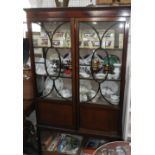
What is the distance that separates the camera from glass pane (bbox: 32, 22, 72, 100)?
170 centimetres

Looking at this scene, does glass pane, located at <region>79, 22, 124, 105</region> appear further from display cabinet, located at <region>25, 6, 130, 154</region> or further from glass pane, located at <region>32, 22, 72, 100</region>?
glass pane, located at <region>32, 22, 72, 100</region>

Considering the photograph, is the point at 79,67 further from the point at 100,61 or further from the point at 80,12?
the point at 80,12

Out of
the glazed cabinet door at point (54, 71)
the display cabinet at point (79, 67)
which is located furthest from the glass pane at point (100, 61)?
the glazed cabinet door at point (54, 71)

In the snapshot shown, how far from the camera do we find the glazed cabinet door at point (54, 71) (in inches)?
67.1

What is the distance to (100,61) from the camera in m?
1.71

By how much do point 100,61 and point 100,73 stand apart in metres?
0.12

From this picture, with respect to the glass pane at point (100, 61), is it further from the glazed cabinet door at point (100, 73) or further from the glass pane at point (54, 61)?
the glass pane at point (54, 61)

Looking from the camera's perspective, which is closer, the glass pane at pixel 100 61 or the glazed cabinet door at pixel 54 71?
the glass pane at pixel 100 61

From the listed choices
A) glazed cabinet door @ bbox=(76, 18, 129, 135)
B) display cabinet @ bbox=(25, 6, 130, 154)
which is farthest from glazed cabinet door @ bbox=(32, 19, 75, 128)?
glazed cabinet door @ bbox=(76, 18, 129, 135)

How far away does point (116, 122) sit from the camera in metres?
1.72
